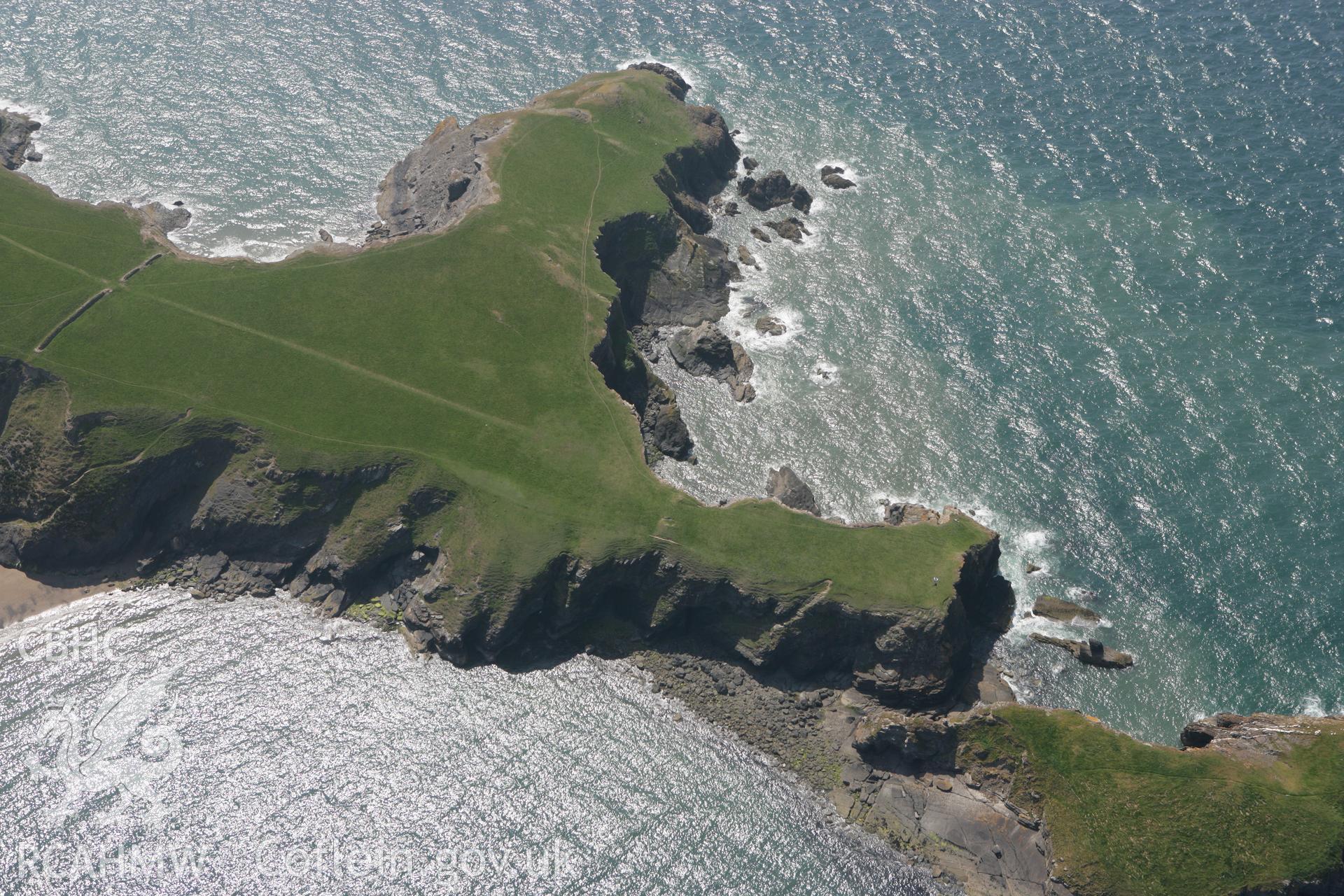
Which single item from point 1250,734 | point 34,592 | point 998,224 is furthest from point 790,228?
point 34,592

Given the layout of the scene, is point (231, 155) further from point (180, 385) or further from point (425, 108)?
point (180, 385)

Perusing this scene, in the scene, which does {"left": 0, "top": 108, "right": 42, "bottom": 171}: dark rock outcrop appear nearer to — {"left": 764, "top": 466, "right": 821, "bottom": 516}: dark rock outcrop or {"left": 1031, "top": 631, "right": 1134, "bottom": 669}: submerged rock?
{"left": 764, "top": 466, "right": 821, "bottom": 516}: dark rock outcrop

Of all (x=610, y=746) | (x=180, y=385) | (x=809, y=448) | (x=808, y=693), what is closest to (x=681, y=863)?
(x=610, y=746)

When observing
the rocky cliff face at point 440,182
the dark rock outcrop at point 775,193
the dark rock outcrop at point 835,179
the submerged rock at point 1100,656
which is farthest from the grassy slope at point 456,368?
the dark rock outcrop at point 835,179

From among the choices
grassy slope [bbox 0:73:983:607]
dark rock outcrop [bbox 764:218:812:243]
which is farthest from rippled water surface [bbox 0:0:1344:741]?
grassy slope [bbox 0:73:983:607]

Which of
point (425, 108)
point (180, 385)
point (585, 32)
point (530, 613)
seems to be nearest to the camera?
point (530, 613)

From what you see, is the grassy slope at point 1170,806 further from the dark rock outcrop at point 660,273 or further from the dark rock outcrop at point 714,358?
the dark rock outcrop at point 660,273

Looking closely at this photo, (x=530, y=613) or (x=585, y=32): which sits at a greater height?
(x=585, y=32)
